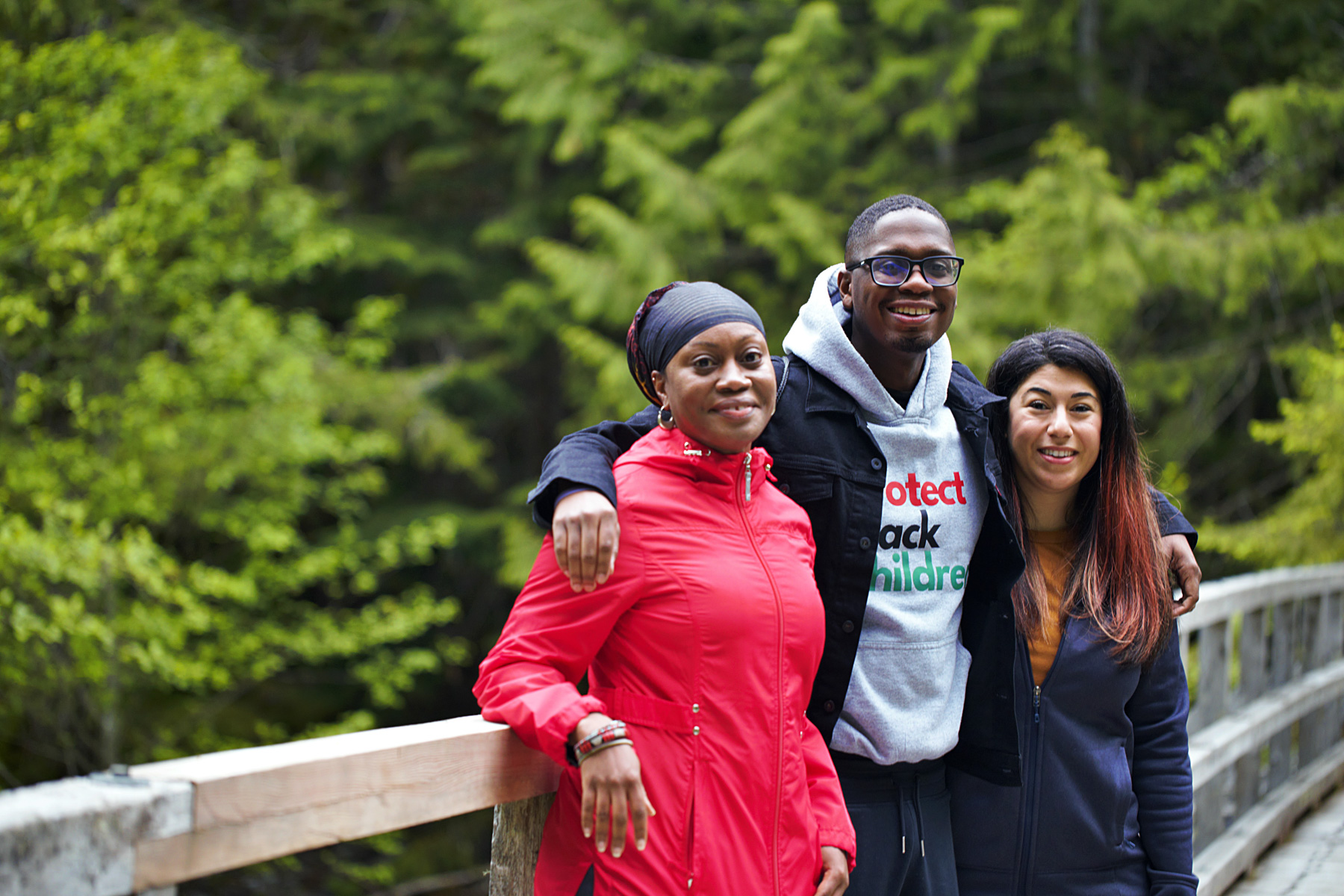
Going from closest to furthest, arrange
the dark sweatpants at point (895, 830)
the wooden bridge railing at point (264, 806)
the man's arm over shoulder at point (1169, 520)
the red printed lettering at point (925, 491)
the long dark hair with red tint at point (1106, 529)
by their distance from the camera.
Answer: the wooden bridge railing at point (264, 806) < the dark sweatpants at point (895, 830) < the red printed lettering at point (925, 491) < the long dark hair with red tint at point (1106, 529) < the man's arm over shoulder at point (1169, 520)

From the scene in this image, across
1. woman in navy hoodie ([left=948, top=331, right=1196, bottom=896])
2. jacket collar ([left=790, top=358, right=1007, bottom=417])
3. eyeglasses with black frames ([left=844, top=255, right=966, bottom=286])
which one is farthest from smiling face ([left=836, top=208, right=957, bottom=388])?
woman in navy hoodie ([left=948, top=331, right=1196, bottom=896])

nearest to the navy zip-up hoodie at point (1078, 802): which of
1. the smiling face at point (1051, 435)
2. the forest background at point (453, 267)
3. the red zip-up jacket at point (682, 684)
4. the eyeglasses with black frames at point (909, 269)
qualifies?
the smiling face at point (1051, 435)

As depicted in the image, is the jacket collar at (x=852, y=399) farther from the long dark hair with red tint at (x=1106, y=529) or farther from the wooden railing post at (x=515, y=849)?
the wooden railing post at (x=515, y=849)

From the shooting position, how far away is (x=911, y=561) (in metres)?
2.30

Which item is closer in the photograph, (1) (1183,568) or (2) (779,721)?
(2) (779,721)

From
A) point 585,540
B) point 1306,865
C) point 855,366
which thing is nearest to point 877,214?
point 855,366

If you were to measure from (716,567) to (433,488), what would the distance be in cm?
1265

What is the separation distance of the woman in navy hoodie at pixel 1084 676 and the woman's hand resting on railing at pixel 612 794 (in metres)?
1.08

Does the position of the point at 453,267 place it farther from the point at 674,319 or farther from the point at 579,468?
the point at 579,468

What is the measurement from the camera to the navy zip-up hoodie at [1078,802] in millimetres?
2389

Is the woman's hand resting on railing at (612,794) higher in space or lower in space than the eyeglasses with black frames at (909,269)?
lower

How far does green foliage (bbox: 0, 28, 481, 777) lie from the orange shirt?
246 inches

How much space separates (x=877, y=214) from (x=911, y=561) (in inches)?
30.9

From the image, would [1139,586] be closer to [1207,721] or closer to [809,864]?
[809,864]
